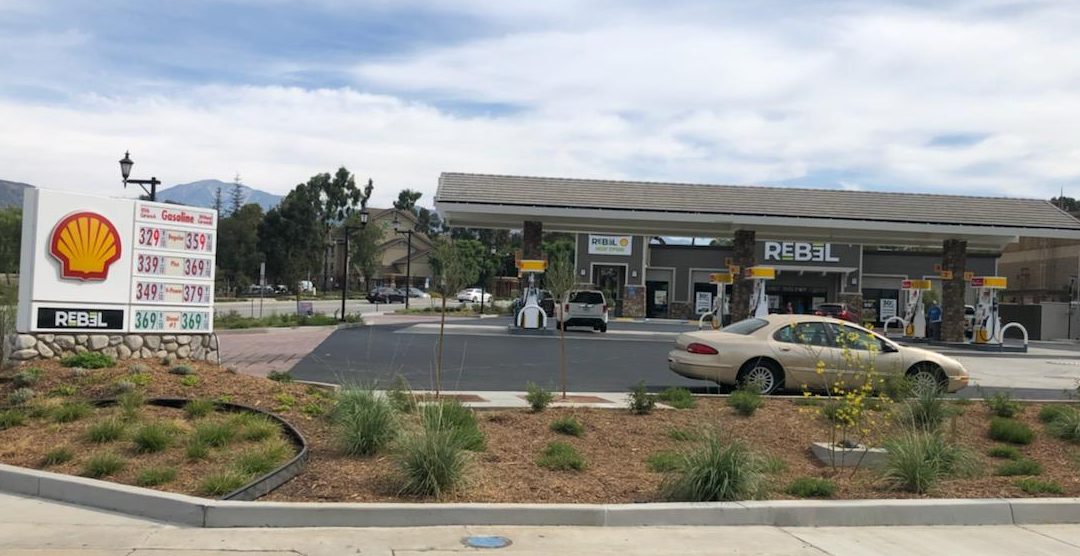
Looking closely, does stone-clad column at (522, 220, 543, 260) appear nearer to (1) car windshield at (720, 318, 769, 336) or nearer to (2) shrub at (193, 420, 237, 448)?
(1) car windshield at (720, 318, 769, 336)

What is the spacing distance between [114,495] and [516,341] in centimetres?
2048

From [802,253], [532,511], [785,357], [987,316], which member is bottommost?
[532,511]

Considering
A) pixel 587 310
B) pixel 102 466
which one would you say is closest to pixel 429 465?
pixel 102 466

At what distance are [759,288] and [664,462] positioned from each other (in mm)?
24256

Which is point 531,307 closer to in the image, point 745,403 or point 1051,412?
point 745,403

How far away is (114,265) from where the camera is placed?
12484 millimetres

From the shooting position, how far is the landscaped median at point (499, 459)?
707 centimetres

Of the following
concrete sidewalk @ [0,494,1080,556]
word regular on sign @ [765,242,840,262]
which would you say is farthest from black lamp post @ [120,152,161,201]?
word regular on sign @ [765,242,840,262]

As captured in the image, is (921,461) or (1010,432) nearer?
(921,461)

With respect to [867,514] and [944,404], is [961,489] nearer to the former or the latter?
[867,514]

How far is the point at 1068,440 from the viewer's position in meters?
10.3

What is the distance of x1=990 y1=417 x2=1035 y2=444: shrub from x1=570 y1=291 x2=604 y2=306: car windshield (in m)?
23.9

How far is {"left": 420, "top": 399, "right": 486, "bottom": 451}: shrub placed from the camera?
803cm

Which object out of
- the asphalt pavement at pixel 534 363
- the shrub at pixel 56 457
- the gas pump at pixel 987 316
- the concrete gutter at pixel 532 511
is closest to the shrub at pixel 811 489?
the concrete gutter at pixel 532 511
